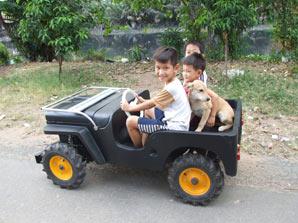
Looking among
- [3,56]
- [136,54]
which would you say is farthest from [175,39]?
[3,56]

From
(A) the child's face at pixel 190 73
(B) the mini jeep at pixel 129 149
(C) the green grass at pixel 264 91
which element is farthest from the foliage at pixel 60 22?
(A) the child's face at pixel 190 73

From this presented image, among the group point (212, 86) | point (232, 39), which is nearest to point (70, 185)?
point (212, 86)

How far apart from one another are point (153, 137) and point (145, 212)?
608mm

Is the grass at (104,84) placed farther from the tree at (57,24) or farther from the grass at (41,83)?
the tree at (57,24)

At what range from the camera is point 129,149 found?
11.4 ft

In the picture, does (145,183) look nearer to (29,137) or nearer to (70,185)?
(70,185)

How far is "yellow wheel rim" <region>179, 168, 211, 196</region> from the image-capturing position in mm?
3311

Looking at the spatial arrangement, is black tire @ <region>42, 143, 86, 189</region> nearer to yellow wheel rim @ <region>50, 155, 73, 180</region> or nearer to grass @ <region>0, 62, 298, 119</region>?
yellow wheel rim @ <region>50, 155, 73, 180</region>

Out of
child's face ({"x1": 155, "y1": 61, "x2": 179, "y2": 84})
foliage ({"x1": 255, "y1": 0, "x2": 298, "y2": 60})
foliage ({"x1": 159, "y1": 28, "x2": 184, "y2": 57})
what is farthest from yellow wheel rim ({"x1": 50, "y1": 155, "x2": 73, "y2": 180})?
foliage ({"x1": 159, "y1": 28, "x2": 184, "y2": 57})

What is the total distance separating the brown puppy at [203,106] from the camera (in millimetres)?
3416

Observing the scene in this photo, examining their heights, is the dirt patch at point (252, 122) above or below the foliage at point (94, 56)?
above

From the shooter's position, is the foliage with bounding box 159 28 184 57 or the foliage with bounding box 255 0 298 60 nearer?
the foliage with bounding box 255 0 298 60

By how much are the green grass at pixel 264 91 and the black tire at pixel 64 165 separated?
2.77m

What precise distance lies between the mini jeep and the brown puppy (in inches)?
3.8
